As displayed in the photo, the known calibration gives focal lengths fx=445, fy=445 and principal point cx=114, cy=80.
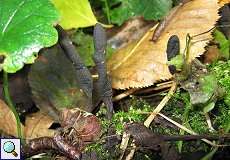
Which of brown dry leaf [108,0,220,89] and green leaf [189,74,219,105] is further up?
brown dry leaf [108,0,220,89]

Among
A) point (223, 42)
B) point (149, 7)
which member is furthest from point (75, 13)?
point (223, 42)

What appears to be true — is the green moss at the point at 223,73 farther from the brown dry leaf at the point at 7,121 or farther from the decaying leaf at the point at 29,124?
the brown dry leaf at the point at 7,121

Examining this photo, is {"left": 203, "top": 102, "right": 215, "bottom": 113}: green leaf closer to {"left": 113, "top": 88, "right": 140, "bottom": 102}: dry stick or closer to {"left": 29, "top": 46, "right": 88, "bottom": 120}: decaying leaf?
{"left": 113, "top": 88, "right": 140, "bottom": 102}: dry stick

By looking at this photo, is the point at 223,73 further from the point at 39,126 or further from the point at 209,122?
the point at 39,126

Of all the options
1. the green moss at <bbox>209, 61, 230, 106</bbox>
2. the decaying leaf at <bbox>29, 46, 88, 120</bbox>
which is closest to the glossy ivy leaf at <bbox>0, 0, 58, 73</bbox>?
the decaying leaf at <bbox>29, 46, 88, 120</bbox>

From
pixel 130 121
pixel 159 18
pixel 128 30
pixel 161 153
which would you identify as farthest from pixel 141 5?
pixel 161 153

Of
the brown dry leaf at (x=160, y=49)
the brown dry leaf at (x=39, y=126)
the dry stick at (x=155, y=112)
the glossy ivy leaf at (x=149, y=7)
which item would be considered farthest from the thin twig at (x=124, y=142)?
the glossy ivy leaf at (x=149, y=7)
